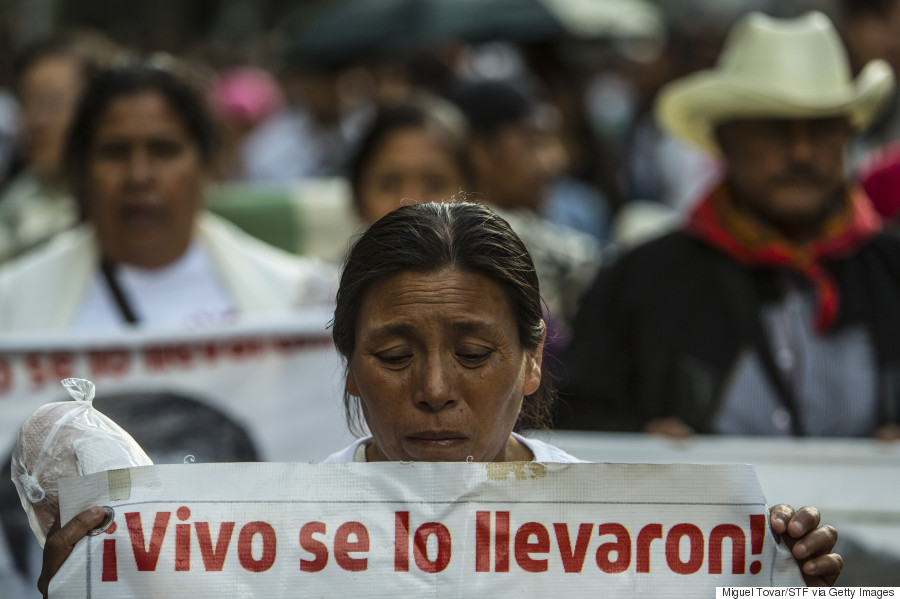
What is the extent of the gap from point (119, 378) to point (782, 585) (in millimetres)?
2488

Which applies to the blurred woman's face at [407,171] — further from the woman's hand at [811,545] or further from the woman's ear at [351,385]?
the woman's hand at [811,545]

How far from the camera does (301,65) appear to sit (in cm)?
1085

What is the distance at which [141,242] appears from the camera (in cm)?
441

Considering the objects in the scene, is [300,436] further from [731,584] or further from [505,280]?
[731,584]

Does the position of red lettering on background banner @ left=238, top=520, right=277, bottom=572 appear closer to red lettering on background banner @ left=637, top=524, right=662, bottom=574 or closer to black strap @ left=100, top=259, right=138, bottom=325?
red lettering on background banner @ left=637, top=524, right=662, bottom=574

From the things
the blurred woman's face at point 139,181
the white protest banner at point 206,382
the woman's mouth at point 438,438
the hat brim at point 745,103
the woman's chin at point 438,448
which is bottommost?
the white protest banner at point 206,382

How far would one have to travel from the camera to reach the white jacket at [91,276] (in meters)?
4.36

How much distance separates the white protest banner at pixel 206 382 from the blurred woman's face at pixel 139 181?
381mm

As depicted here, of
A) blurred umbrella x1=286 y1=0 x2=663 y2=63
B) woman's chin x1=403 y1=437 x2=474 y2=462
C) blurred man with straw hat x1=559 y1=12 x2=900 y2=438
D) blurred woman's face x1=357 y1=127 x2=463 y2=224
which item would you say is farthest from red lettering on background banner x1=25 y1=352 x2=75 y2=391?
blurred umbrella x1=286 y1=0 x2=663 y2=63

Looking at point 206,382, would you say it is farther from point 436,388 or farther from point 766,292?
point 436,388

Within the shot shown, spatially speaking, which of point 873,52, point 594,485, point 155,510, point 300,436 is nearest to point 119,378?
point 300,436

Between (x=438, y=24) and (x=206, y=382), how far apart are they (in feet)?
21.0

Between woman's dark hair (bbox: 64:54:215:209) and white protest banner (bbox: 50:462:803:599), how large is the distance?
7.93 feet

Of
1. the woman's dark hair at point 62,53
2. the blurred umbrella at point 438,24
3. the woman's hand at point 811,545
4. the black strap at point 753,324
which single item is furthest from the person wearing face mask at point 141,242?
the blurred umbrella at point 438,24
